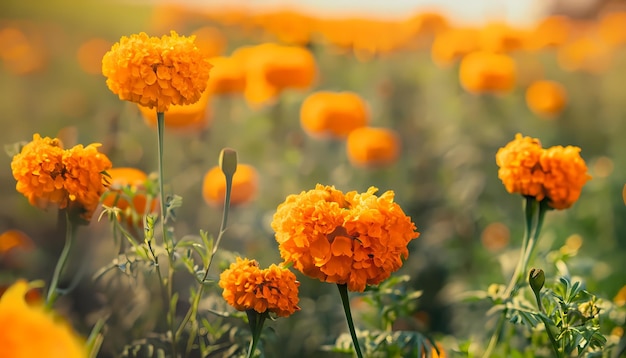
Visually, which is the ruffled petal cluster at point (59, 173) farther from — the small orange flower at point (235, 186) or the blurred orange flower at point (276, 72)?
the blurred orange flower at point (276, 72)

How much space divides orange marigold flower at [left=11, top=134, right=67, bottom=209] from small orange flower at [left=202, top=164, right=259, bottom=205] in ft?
2.95

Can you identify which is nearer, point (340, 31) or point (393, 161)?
point (393, 161)

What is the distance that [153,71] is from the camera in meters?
1.15

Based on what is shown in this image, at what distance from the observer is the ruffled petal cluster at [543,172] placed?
131 cm

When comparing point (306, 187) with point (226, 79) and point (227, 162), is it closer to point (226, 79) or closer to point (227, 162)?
point (226, 79)

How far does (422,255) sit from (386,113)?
78cm

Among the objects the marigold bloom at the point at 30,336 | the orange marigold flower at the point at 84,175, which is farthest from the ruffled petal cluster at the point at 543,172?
the marigold bloom at the point at 30,336

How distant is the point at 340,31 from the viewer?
11.1 feet

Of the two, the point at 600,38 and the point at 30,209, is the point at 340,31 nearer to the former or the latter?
the point at 30,209

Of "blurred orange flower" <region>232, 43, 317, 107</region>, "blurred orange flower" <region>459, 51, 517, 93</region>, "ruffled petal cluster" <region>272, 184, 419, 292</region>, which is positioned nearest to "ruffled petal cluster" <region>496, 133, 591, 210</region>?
"ruffled petal cluster" <region>272, 184, 419, 292</region>

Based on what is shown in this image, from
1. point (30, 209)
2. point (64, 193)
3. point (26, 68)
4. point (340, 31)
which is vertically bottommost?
point (30, 209)

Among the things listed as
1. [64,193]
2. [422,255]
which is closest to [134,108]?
[422,255]

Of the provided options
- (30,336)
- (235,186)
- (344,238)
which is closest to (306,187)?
(235,186)

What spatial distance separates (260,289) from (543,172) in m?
0.52
